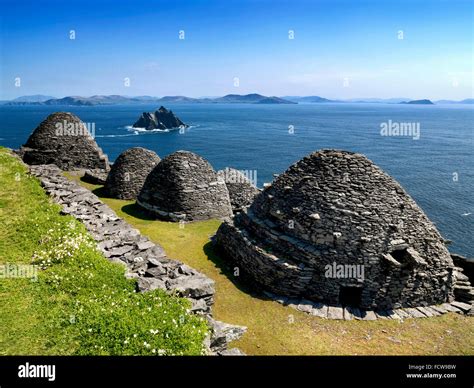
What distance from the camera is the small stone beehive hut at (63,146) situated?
116 feet

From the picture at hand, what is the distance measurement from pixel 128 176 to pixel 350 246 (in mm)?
21278

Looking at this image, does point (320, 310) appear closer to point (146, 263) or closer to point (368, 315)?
point (368, 315)

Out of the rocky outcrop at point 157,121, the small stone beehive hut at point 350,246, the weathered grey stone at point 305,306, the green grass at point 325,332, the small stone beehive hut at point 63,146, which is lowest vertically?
the green grass at point 325,332

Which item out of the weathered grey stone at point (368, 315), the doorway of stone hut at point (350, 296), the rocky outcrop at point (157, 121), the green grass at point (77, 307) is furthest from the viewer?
the rocky outcrop at point (157, 121)

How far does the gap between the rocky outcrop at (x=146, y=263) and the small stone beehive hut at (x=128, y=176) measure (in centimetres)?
1172

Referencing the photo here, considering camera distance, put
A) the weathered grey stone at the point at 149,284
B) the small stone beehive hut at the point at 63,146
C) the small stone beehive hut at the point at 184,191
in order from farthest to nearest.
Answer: the small stone beehive hut at the point at 63,146 < the small stone beehive hut at the point at 184,191 < the weathered grey stone at the point at 149,284

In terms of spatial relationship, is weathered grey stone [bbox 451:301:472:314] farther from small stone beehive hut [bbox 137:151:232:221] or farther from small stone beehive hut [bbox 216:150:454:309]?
small stone beehive hut [bbox 137:151:232:221]

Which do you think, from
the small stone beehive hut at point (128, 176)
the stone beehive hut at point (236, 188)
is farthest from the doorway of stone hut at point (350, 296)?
the small stone beehive hut at point (128, 176)

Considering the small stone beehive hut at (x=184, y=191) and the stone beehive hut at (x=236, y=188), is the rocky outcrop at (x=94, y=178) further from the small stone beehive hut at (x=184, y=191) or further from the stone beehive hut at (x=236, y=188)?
the stone beehive hut at (x=236, y=188)

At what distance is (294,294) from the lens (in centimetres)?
1614

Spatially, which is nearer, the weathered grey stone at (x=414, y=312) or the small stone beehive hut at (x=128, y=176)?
the weathered grey stone at (x=414, y=312)
